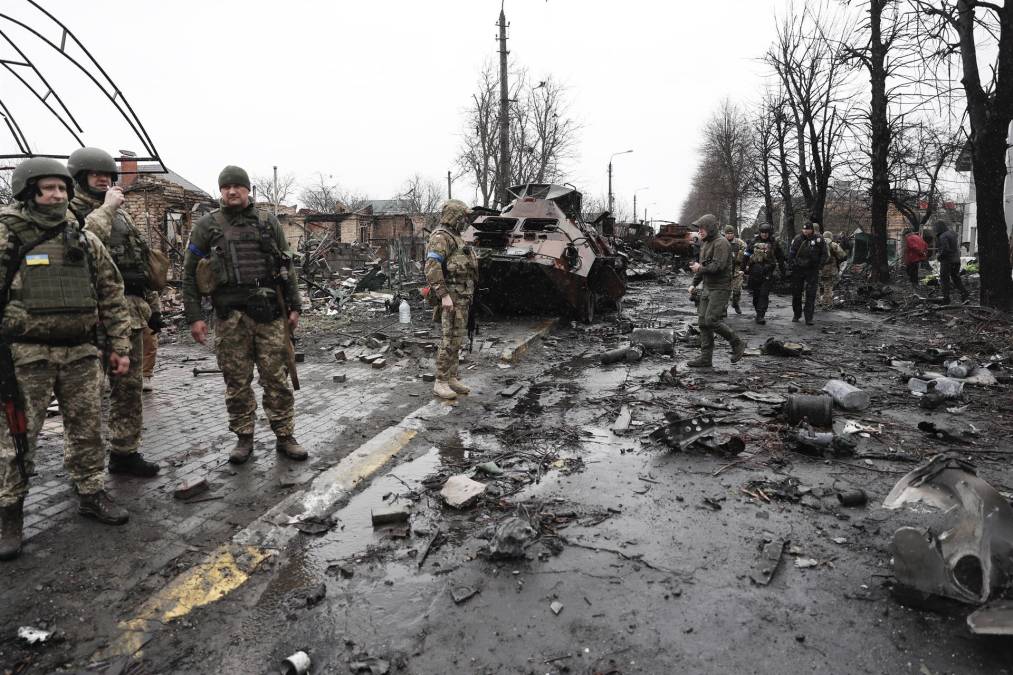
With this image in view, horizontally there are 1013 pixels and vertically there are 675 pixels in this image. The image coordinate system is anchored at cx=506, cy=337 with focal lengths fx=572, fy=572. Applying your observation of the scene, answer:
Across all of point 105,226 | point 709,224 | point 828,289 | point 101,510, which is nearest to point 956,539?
point 101,510

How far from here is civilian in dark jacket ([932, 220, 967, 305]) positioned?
461 inches

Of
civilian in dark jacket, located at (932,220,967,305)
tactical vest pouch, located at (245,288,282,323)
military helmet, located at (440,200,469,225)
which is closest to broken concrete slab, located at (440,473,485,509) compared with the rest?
tactical vest pouch, located at (245,288,282,323)

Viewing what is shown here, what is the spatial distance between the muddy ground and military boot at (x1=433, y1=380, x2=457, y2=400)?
0.59 meters

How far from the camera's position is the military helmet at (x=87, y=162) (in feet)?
12.1

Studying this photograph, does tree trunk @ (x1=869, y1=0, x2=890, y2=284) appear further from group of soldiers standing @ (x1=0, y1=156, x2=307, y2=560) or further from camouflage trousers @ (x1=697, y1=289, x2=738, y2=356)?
group of soldiers standing @ (x1=0, y1=156, x2=307, y2=560)

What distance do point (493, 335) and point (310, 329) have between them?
330 cm

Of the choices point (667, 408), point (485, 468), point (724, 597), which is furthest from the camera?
point (667, 408)

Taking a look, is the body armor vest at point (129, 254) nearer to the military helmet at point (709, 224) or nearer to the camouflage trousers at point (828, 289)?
the military helmet at point (709, 224)

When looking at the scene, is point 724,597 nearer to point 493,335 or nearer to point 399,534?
point 399,534

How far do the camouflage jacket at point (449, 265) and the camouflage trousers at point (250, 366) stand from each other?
1.81 m

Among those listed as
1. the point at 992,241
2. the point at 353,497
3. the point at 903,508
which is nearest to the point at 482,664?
the point at 353,497

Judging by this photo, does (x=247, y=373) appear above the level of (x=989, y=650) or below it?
above

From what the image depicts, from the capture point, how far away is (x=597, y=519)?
3195 millimetres

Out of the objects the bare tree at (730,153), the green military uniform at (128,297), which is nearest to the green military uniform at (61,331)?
the green military uniform at (128,297)
